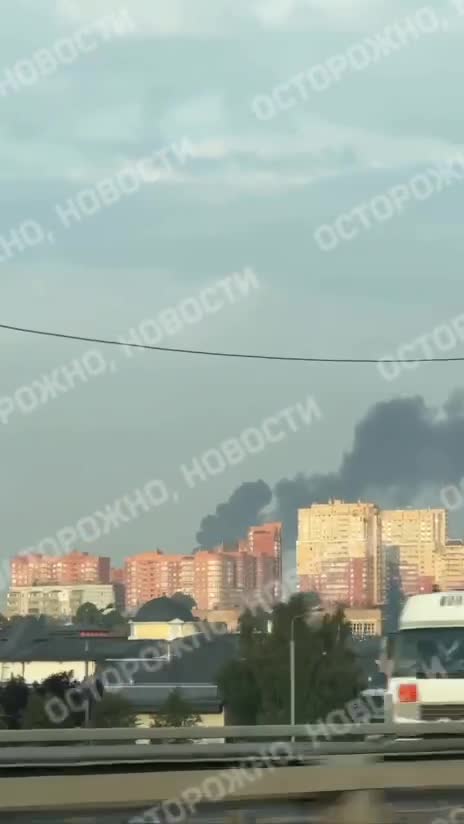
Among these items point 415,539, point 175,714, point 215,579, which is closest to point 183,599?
point 215,579

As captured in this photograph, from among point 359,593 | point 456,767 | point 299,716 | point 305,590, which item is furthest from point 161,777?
point 359,593

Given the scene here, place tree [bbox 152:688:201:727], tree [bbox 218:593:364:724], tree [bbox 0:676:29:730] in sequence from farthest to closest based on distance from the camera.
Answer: tree [bbox 218:593:364:724] < tree [bbox 152:688:201:727] < tree [bbox 0:676:29:730]

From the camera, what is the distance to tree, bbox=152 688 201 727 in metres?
53.8

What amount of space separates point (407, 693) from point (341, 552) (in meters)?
61.3

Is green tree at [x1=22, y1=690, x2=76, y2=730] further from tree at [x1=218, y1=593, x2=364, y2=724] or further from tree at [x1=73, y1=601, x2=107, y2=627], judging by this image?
tree at [x1=73, y1=601, x2=107, y2=627]

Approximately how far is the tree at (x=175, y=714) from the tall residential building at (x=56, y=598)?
2473 centimetres

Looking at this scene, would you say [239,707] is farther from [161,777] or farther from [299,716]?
[161,777]

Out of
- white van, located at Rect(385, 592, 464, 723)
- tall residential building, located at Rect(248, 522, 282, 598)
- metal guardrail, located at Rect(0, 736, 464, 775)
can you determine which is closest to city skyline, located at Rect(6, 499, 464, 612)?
tall residential building, located at Rect(248, 522, 282, 598)

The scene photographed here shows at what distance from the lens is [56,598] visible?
87688 mm

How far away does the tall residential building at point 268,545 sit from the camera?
73406 mm

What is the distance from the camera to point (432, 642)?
19062mm

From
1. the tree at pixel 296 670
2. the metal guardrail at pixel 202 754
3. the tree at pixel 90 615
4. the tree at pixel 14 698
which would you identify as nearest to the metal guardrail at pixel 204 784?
the metal guardrail at pixel 202 754

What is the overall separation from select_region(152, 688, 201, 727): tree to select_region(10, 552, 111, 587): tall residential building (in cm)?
2002

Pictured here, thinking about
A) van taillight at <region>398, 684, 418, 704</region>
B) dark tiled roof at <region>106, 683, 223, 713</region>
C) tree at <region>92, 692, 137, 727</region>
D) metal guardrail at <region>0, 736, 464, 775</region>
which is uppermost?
metal guardrail at <region>0, 736, 464, 775</region>
